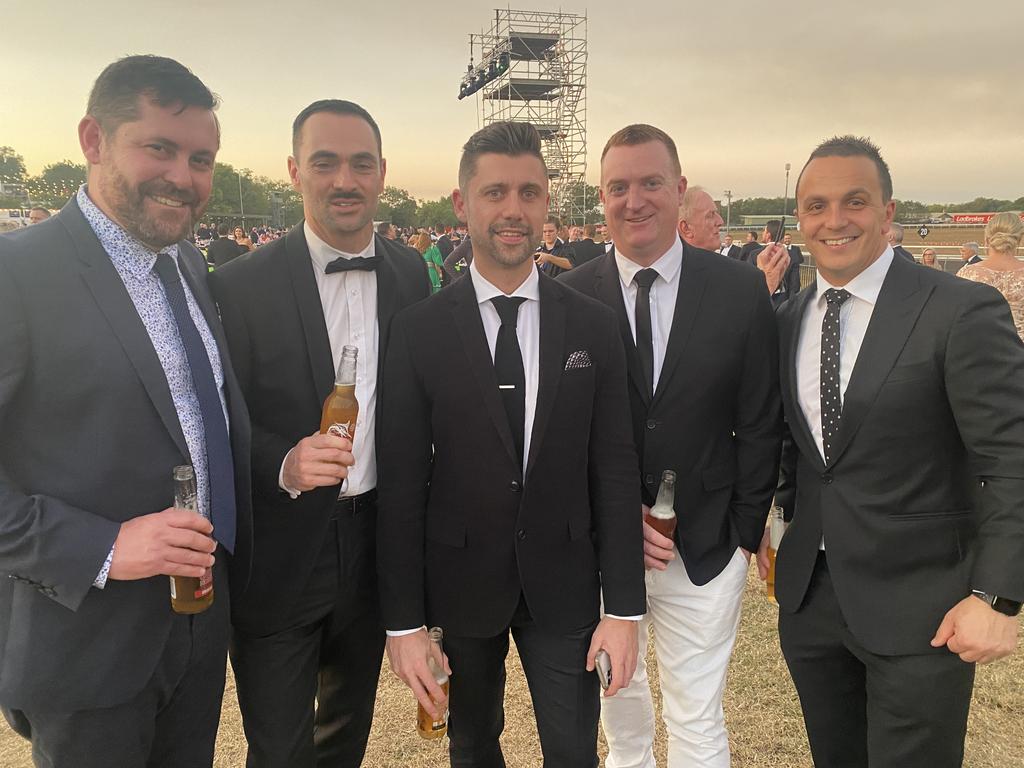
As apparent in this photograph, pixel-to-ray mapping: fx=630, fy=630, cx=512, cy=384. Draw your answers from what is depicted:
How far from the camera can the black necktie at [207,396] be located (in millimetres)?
2125

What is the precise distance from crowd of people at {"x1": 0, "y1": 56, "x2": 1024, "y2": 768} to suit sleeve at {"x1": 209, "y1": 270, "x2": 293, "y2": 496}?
1 cm

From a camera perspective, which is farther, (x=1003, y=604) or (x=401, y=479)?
(x=401, y=479)

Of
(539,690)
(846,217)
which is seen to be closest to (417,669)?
(539,690)

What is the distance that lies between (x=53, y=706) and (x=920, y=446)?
292 cm

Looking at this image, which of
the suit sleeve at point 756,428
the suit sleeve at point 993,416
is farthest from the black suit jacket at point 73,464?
the suit sleeve at point 993,416

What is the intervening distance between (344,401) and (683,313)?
1526 millimetres

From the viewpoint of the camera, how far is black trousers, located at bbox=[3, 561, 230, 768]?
1876 mm

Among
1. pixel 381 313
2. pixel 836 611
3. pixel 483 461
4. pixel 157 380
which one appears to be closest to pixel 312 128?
pixel 381 313

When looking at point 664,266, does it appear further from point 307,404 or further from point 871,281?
point 307,404

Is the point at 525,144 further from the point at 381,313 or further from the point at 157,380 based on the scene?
the point at 157,380

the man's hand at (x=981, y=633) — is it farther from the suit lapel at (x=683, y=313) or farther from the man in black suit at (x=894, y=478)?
the suit lapel at (x=683, y=313)

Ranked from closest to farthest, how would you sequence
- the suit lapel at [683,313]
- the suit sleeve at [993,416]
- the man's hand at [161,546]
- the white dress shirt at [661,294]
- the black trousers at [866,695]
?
1. the man's hand at [161,546]
2. the suit sleeve at [993,416]
3. the black trousers at [866,695]
4. the suit lapel at [683,313]
5. the white dress shirt at [661,294]

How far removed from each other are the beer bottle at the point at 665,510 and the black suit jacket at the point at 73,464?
181cm

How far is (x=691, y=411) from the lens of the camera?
276 cm
